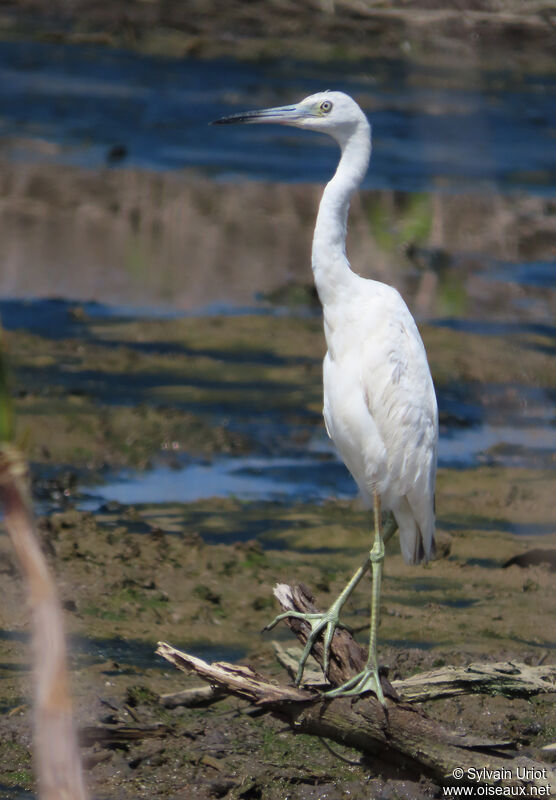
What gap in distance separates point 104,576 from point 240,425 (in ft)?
6.84

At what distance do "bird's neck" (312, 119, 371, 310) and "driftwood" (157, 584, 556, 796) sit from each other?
3.75 feet

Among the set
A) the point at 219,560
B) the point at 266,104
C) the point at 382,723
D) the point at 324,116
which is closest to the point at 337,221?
the point at 324,116

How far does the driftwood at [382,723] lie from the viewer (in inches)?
130

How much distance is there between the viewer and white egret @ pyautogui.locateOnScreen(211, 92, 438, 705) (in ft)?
13.0

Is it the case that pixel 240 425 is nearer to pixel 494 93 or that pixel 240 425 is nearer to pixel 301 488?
pixel 301 488

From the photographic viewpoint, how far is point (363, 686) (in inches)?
140

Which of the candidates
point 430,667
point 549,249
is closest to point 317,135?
point 549,249

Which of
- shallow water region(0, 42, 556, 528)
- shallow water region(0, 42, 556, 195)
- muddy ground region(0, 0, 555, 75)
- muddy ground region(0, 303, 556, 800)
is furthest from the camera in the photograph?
muddy ground region(0, 0, 555, 75)

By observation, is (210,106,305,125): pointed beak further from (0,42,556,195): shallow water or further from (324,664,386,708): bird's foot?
(0,42,556,195): shallow water

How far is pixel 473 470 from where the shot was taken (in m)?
6.68

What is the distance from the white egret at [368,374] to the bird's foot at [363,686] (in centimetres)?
33

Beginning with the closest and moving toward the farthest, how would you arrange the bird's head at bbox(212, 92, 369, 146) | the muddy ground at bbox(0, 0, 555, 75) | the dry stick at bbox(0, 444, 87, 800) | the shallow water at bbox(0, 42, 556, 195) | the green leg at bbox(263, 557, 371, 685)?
the dry stick at bbox(0, 444, 87, 800) → the green leg at bbox(263, 557, 371, 685) → the bird's head at bbox(212, 92, 369, 146) → the shallow water at bbox(0, 42, 556, 195) → the muddy ground at bbox(0, 0, 555, 75)

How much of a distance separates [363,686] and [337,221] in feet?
5.39

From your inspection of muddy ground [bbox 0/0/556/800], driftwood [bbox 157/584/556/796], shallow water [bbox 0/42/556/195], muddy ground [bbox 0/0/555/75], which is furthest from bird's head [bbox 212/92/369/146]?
Result: muddy ground [bbox 0/0/555/75]
